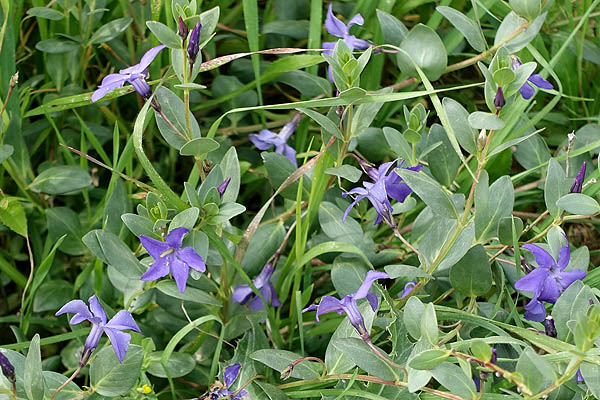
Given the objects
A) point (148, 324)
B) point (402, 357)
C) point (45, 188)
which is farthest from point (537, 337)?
point (45, 188)

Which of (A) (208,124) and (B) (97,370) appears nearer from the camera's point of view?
(B) (97,370)

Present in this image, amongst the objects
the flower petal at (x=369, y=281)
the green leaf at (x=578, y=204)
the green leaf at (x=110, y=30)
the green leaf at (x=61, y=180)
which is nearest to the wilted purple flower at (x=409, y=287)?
the flower petal at (x=369, y=281)

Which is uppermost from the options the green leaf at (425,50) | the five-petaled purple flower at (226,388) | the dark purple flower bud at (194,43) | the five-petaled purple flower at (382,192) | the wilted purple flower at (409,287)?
the dark purple flower bud at (194,43)

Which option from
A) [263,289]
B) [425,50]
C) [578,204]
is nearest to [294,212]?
[263,289]

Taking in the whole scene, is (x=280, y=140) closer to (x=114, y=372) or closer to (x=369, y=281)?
(x=369, y=281)

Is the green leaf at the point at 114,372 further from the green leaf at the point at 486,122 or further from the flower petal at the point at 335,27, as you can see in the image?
the flower petal at the point at 335,27

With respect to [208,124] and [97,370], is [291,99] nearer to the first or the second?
[208,124]
